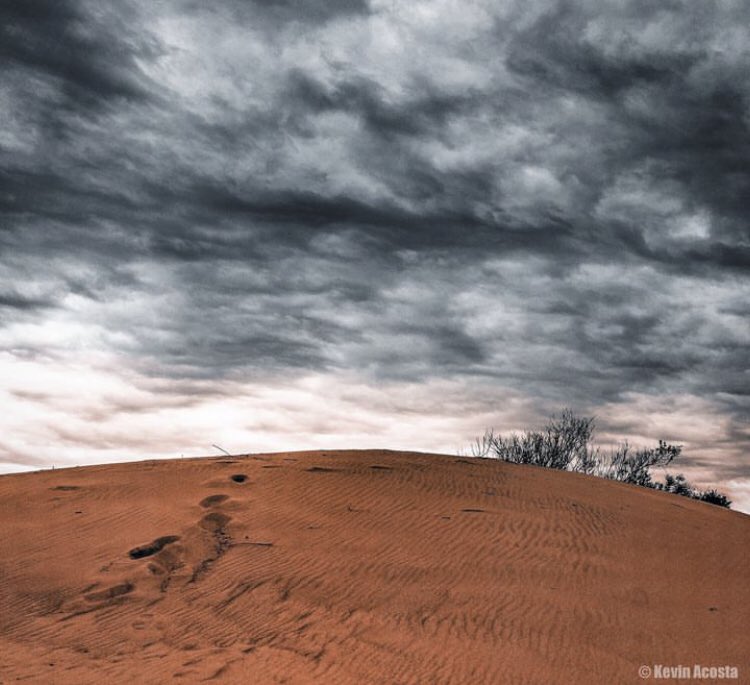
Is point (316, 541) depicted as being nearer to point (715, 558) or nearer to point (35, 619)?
point (35, 619)

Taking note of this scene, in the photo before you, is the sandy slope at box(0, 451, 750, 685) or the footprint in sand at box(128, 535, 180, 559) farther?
the footprint in sand at box(128, 535, 180, 559)

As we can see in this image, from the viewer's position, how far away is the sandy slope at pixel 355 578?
31.0 feet

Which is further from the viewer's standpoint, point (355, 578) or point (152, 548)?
point (152, 548)

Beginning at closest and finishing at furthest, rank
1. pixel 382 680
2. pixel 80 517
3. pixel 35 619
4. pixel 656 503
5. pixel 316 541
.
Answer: pixel 382 680
pixel 35 619
pixel 316 541
pixel 80 517
pixel 656 503

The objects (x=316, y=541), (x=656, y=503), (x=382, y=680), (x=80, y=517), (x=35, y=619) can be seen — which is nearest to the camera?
(x=382, y=680)

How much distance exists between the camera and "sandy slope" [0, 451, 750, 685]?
9438 mm

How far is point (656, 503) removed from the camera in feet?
57.7

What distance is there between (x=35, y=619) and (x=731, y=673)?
9.57 m

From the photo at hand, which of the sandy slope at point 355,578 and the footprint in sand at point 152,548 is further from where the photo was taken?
the footprint in sand at point 152,548

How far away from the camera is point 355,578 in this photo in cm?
1181

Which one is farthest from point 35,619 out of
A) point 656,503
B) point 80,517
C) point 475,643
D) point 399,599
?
point 656,503

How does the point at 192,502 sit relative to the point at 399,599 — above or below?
above

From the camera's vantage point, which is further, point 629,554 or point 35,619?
point 629,554

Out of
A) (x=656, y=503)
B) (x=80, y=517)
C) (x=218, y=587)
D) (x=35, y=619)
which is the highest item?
(x=656, y=503)
